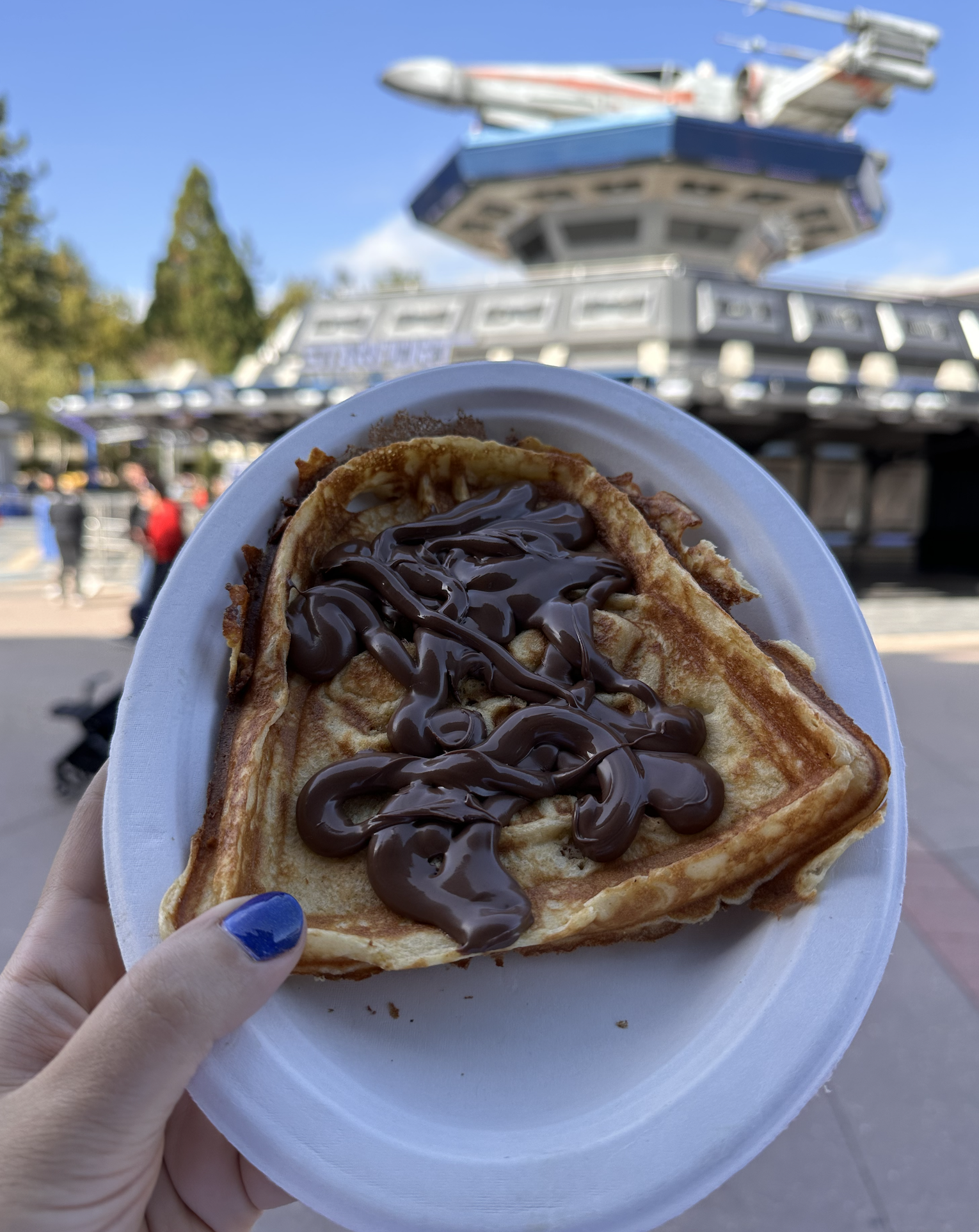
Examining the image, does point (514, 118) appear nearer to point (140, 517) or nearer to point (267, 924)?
point (140, 517)

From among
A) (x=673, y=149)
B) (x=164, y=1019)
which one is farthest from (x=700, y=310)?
(x=164, y=1019)

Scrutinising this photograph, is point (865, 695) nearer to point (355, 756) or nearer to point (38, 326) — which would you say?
point (355, 756)

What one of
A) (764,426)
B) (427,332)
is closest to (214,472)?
(427,332)

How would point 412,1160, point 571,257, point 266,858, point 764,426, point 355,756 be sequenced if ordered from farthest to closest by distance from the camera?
point 571,257 → point 764,426 → point 355,756 → point 266,858 → point 412,1160

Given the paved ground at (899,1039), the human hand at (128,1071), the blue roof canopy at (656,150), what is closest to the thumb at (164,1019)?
the human hand at (128,1071)

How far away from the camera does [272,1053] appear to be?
1123 mm

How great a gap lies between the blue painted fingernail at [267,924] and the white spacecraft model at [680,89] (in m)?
20.9

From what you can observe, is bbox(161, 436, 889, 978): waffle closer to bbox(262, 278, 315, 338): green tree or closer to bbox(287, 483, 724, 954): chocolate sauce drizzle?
bbox(287, 483, 724, 954): chocolate sauce drizzle

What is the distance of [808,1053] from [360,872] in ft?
2.59

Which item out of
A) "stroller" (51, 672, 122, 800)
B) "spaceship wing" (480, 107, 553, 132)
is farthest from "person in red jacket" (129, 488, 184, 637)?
"spaceship wing" (480, 107, 553, 132)

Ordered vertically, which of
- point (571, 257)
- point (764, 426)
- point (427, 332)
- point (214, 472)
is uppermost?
point (571, 257)

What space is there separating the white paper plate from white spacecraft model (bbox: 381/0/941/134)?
67.1ft

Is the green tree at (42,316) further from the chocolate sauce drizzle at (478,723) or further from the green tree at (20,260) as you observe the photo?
the chocolate sauce drizzle at (478,723)

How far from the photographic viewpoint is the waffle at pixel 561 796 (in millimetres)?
1264
